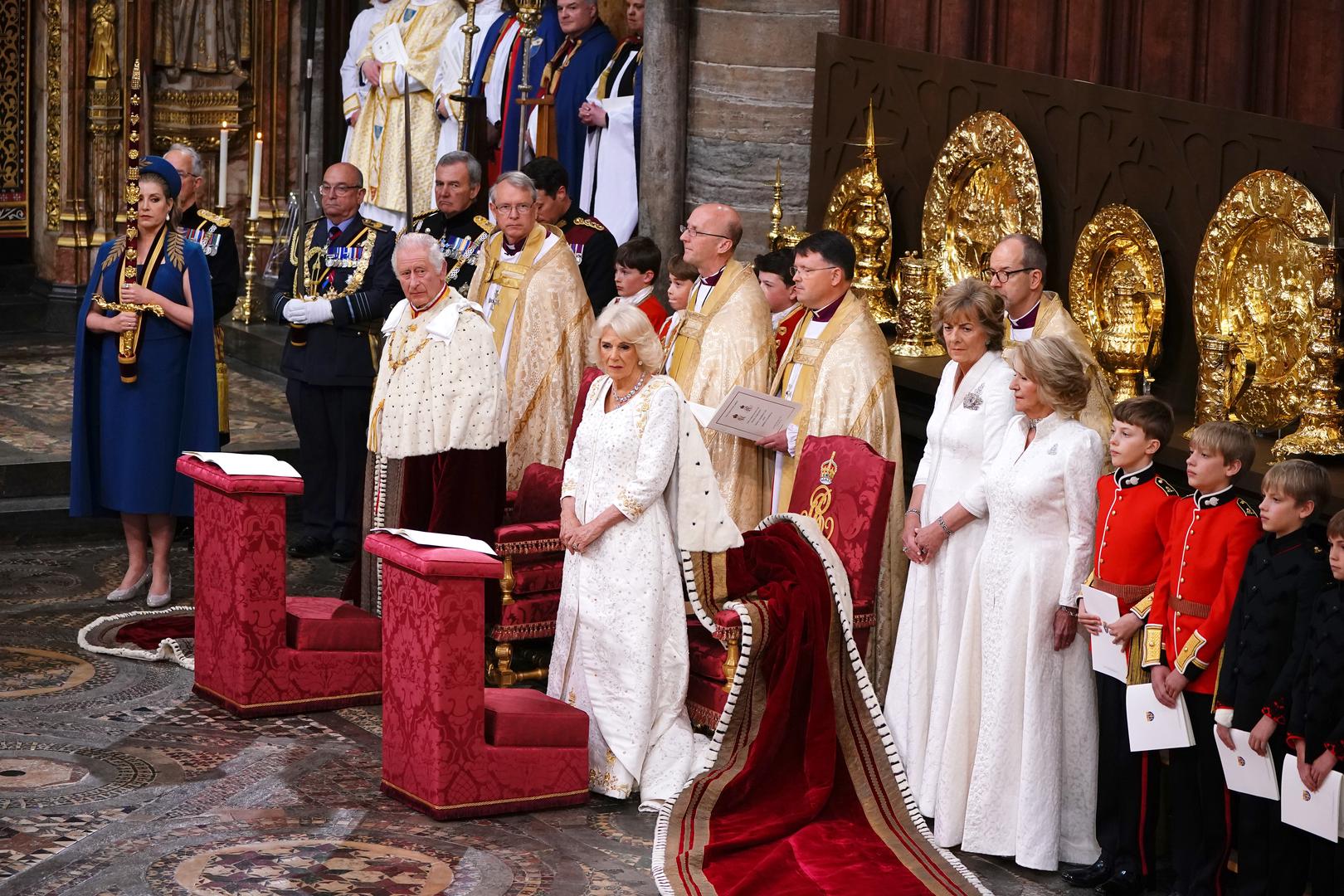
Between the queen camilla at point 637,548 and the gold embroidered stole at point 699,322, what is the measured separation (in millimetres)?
1176

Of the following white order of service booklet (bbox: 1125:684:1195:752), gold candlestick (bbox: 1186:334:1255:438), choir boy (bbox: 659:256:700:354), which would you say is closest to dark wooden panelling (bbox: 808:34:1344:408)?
gold candlestick (bbox: 1186:334:1255:438)

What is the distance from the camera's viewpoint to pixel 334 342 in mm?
9773

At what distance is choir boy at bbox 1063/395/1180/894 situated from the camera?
609 centimetres

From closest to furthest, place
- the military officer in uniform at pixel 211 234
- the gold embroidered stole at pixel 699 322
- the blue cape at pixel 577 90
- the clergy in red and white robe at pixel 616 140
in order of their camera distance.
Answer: the gold embroidered stole at pixel 699 322 < the military officer in uniform at pixel 211 234 < the clergy in red and white robe at pixel 616 140 < the blue cape at pixel 577 90

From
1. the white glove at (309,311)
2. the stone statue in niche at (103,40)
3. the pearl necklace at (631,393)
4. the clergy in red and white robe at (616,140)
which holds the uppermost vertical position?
the stone statue in niche at (103,40)

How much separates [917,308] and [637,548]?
242cm

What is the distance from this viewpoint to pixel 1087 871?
6.27m

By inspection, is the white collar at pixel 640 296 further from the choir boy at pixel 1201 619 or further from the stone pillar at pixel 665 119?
the choir boy at pixel 1201 619

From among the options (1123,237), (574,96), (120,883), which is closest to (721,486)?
(1123,237)

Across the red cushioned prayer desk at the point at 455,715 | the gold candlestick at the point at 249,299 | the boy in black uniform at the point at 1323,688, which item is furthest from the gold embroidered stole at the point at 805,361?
the gold candlestick at the point at 249,299

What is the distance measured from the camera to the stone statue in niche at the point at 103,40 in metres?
13.7

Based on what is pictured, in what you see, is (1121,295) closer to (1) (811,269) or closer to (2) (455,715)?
(1) (811,269)

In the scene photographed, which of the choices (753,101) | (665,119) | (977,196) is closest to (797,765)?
(977,196)

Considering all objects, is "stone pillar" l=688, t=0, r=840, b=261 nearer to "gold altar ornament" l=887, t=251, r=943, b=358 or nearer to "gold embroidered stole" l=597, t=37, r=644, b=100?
"gold embroidered stole" l=597, t=37, r=644, b=100
